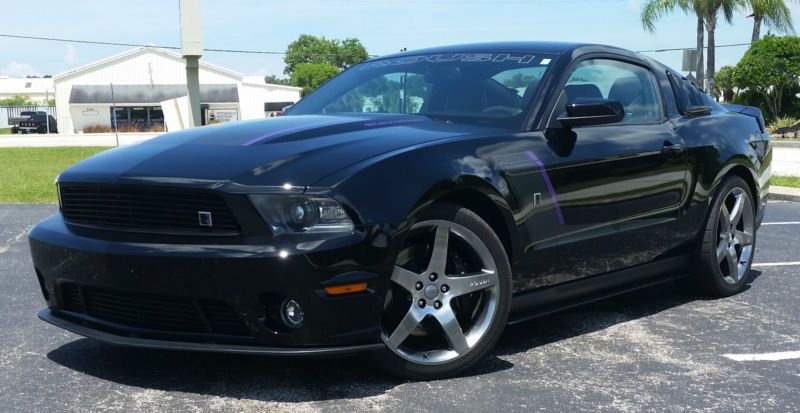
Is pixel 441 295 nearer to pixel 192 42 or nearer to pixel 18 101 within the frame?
pixel 192 42

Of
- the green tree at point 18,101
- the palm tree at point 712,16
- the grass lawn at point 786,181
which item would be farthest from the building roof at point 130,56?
the grass lawn at point 786,181

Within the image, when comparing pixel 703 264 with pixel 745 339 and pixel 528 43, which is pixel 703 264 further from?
pixel 528 43

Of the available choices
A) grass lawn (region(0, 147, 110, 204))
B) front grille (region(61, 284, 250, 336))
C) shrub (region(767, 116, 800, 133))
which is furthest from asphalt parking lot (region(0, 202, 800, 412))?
shrub (region(767, 116, 800, 133))

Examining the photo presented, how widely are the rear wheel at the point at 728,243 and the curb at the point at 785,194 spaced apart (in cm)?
666

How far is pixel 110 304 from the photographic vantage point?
357cm

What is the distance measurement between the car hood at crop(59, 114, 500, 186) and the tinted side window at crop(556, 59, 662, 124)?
878mm

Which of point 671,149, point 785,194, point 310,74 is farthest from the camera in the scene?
point 310,74

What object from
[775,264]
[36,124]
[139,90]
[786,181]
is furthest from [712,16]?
[139,90]

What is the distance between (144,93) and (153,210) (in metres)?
70.9

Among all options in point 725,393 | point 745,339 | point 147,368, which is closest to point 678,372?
point 725,393

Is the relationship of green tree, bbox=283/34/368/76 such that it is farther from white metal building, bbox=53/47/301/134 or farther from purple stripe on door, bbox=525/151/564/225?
purple stripe on door, bbox=525/151/564/225

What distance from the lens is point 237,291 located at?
10.7ft

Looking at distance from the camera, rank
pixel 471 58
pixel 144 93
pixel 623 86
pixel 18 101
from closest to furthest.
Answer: pixel 471 58 → pixel 623 86 → pixel 144 93 → pixel 18 101

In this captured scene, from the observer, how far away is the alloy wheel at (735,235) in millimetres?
5449
